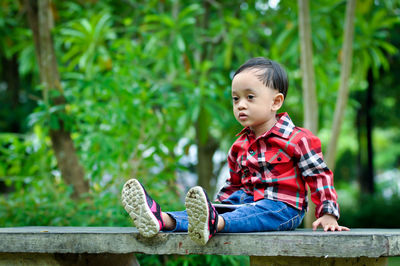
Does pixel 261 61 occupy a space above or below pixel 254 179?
above

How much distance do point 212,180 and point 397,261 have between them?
259 cm

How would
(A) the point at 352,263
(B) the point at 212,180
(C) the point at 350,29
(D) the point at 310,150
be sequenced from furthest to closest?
1. (B) the point at 212,180
2. (C) the point at 350,29
3. (D) the point at 310,150
4. (A) the point at 352,263

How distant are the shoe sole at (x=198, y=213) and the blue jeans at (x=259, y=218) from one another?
20cm

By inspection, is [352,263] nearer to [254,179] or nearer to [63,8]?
[254,179]

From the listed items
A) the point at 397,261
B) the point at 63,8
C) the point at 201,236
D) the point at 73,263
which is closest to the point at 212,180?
the point at 397,261

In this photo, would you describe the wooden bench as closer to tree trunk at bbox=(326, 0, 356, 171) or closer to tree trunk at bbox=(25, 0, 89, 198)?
tree trunk at bbox=(25, 0, 89, 198)

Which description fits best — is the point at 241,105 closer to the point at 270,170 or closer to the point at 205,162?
the point at 270,170

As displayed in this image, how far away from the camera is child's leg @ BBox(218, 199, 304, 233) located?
1.97 m

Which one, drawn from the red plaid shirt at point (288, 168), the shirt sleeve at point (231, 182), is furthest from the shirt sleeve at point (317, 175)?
the shirt sleeve at point (231, 182)

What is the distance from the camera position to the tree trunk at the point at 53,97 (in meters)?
4.39

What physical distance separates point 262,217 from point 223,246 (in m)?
0.27

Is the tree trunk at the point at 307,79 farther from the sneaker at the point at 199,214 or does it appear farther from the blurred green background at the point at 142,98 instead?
the sneaker at the point at 199,214

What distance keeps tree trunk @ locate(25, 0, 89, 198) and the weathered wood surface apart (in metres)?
2.29

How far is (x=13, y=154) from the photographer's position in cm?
478
